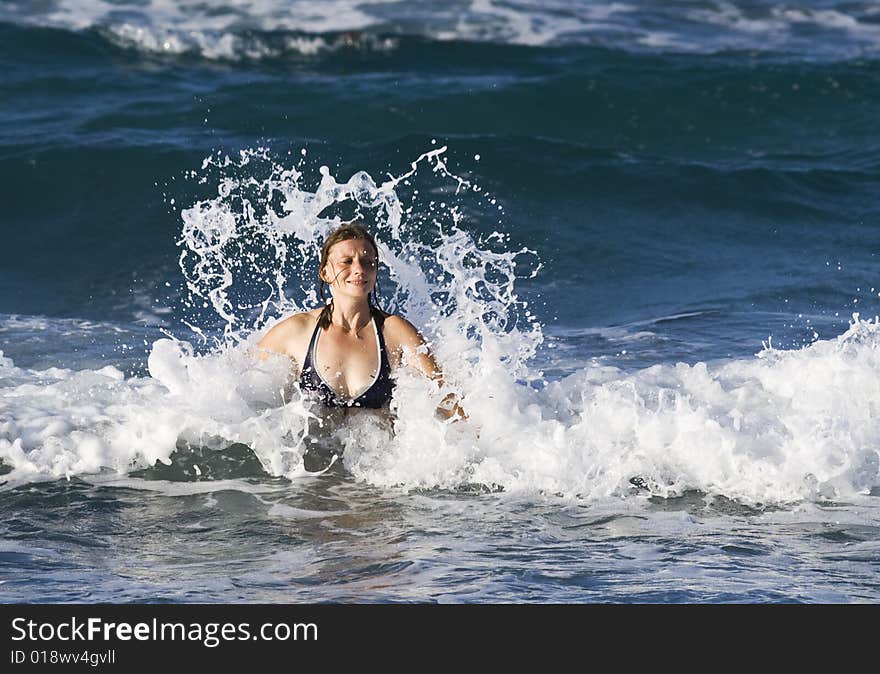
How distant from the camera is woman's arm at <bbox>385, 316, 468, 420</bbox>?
7.09m

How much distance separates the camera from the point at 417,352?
7.11 m

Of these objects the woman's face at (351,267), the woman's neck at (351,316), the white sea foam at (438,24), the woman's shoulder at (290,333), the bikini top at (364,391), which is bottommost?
the bikini top at (364,391)

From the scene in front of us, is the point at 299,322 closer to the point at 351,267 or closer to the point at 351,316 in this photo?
the point at 351,316

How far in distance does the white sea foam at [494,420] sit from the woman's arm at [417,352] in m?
0.06

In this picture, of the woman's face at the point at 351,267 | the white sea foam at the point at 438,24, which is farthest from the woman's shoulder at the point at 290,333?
the white sea foam at the point at 438,24

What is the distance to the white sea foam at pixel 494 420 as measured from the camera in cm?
679

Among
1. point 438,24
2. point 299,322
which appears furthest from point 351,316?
point 438,24

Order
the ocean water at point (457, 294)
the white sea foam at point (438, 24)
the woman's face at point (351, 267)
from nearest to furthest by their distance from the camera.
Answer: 1. the ocean water at point (457, 294)
2. the woman's face at point (351, 267)
3. the white sea foam at point (438, 24)

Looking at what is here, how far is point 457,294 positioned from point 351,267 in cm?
119

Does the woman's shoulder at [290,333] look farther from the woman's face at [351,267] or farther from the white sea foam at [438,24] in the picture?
the white sea foam at [438,24]

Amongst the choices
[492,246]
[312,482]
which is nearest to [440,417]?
[312,482]

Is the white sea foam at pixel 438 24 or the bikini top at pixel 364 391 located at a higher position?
the white sea foam at pixel 438 24

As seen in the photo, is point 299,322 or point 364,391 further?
point 299,322

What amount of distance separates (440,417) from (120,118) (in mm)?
8448
